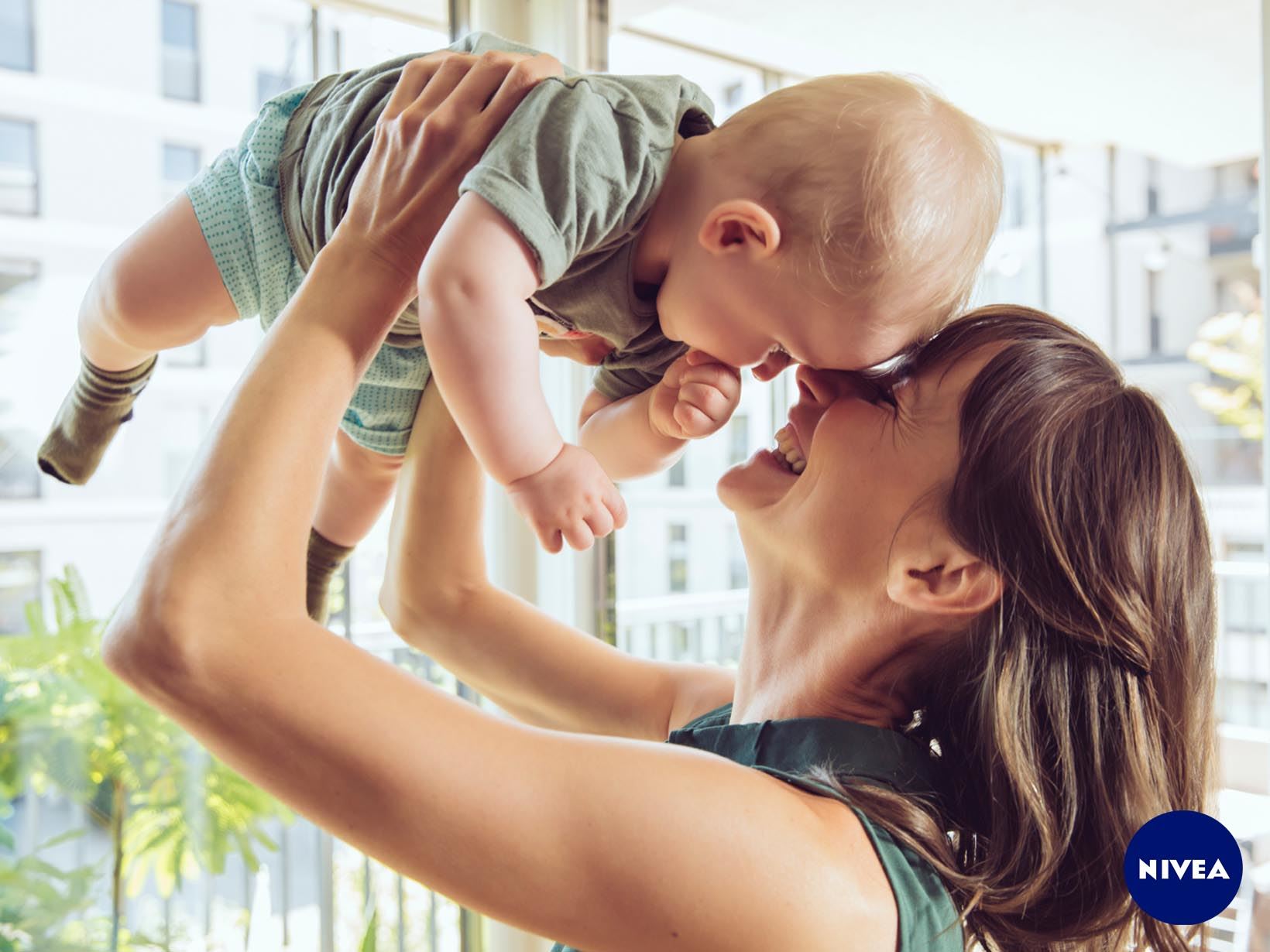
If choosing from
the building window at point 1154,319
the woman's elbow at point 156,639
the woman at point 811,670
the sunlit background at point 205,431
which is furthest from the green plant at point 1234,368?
the woman's elbow at point 156,639

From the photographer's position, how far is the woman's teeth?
1075 millimetres

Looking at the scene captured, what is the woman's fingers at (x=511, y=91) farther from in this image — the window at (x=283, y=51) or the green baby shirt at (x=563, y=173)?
the window at (x=283, y=51)

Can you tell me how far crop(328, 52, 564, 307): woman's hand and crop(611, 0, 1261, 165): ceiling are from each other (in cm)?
196

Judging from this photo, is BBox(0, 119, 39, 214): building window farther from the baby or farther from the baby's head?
the baby's head

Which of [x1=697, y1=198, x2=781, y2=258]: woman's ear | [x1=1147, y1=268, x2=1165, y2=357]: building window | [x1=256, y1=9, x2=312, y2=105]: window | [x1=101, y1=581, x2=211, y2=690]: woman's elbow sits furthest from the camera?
[x1=1147, y1=268, x2=1165, y2=357]: building window

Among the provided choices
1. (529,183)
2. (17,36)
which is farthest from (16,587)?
(529,183)

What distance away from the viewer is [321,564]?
1.25 meters

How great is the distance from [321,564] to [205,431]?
50 cm

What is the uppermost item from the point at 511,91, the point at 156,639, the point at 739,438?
the point at 511,91

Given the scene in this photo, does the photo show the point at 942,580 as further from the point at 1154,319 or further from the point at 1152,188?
the point at 1152,188

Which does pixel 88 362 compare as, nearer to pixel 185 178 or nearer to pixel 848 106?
pixel 848 106

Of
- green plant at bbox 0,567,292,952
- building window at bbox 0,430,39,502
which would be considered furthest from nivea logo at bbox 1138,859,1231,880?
building window at bbox 0,430,39,502

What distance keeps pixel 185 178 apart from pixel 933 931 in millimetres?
A: 1970

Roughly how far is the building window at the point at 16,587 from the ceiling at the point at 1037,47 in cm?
185
